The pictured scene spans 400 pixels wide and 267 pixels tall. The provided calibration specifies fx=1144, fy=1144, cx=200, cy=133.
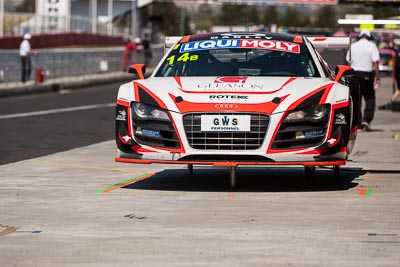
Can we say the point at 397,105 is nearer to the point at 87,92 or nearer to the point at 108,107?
the point at 108,107

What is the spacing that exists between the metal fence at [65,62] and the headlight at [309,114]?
2493 centimetres

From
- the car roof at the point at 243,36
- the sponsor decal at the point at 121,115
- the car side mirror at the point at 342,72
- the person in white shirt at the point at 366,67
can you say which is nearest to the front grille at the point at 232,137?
the sponsor decal at the point at 121,115

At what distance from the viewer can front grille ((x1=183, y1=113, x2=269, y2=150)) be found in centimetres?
957

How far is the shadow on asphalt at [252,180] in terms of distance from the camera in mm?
10289

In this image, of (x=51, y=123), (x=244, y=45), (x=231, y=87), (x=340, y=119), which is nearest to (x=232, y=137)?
(x=231, y=87)

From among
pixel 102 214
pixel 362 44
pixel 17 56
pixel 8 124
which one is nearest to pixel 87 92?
pixel 17 56

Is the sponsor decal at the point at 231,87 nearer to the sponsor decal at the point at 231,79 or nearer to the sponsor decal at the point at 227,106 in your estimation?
the sponsor decal at the point at 231,79

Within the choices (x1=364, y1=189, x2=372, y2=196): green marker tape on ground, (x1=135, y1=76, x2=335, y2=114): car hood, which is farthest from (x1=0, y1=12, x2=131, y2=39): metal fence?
(x1=364, y1=189, x2=372, y2=196): green marker tape on ground

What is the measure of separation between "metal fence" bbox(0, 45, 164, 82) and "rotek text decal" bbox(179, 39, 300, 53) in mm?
23296

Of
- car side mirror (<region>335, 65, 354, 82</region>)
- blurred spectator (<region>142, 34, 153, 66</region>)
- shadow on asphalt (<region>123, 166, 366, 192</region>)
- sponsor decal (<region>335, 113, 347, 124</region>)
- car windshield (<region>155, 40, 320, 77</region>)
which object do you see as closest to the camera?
sponsor decal (<region>335, 113, 347, 124</region>)

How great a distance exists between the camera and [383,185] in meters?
10.5

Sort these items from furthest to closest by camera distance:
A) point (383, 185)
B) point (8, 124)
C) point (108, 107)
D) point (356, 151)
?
point (108, 107)
point (8, 124)
point (356, 151)
point (383, 185)

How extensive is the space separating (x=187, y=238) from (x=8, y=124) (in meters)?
13.0

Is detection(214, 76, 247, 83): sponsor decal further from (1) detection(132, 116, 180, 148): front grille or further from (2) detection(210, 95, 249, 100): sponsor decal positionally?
(1) detection(132, 116, 180, 148): front grille
